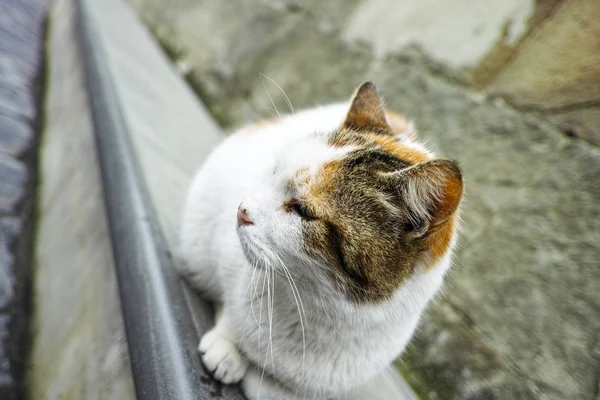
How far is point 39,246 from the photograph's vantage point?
1363mm

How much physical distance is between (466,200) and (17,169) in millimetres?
1808

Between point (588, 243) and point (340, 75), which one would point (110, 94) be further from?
point (588, 243)

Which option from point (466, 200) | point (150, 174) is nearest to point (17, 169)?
point (150, 174)

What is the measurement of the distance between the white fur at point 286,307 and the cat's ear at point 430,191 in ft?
0.37

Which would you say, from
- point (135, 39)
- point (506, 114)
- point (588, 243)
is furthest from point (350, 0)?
point (588, 243)

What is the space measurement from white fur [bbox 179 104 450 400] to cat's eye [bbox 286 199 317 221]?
0.02 m

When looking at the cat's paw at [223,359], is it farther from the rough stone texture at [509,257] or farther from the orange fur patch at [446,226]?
the rough stone texture at [509,257]

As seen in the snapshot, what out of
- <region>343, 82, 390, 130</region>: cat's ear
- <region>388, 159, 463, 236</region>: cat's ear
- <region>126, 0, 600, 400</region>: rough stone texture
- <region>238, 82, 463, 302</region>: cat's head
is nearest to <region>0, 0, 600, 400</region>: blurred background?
<region>126, 0, 600, 400</region>: rough stone texture

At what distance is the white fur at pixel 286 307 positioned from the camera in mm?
681

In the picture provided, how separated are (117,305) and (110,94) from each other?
33.1 inches

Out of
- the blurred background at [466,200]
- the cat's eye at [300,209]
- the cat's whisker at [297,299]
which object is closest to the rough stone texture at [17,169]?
the blurred background at [466,200]

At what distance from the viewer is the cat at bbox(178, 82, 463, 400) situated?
0.65m

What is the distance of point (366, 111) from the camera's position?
85 centimetres

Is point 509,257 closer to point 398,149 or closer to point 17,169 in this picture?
point 398,149
